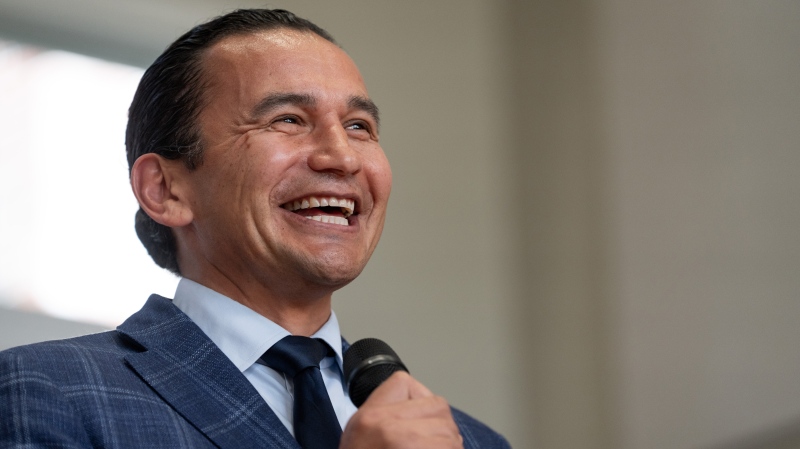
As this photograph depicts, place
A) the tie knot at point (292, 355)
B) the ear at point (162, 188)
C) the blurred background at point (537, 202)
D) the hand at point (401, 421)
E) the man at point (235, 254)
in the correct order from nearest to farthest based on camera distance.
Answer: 1. the hand at point (401, 421)
2. the man at point (235, 254)
3. the tie knot at point (292, 355)
4. the ear at point (162, 188)
5. the blurred background at point (537, 202)

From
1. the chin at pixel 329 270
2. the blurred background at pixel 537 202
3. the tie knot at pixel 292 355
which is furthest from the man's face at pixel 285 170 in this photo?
the blurred background at pixel 537 202

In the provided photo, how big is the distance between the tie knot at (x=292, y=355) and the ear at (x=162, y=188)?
32cm

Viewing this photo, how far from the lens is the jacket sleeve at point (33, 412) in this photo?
1.22 meters

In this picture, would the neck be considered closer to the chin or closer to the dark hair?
the chin

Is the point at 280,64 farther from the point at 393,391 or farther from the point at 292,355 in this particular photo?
the point at 393,391

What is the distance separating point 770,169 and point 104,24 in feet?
7.19

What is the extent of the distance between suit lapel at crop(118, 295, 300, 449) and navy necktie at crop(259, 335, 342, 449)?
37 mm

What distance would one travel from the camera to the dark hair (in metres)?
1.72

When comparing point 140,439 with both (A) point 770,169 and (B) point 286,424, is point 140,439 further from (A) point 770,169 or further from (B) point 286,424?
(A) point 770,169

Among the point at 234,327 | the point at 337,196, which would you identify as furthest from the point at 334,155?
the point at 234,327

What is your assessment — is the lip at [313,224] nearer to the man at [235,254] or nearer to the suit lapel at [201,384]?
the man at [235,254]

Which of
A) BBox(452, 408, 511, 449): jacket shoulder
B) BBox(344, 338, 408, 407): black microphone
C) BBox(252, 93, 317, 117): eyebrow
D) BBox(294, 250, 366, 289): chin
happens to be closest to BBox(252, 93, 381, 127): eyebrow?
BBox(252, 93, 317, 117): eyebrow

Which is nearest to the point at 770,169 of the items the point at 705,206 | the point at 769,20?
the point at 705,206

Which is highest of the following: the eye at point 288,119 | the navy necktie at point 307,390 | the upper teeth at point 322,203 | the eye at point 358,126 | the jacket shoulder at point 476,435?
the eye at point 288,119
